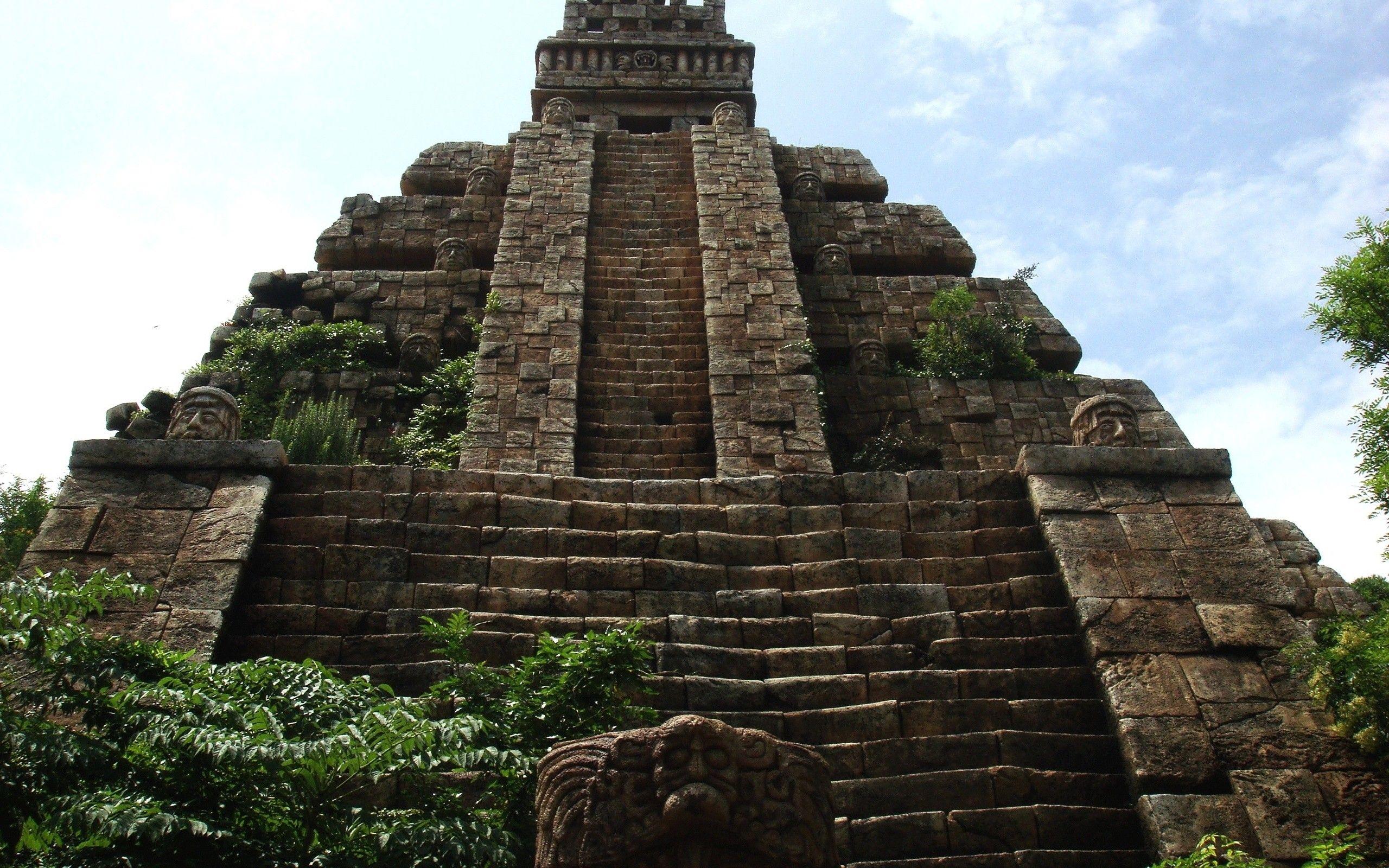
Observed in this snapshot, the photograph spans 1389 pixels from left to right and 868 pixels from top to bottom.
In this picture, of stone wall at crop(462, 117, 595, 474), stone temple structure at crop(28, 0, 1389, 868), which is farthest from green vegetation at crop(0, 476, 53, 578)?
stone wall at crop(462, 117, 595, 474)

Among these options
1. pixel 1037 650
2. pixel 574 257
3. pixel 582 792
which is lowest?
pixel 582 792

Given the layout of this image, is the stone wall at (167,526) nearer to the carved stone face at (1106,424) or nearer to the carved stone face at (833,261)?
the carved stone face at (1106,424)

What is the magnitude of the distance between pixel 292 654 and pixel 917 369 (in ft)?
26.6

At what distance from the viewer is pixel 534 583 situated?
6.70 m

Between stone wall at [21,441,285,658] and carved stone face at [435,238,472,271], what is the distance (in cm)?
648

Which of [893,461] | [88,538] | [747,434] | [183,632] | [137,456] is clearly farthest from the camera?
[893,461]

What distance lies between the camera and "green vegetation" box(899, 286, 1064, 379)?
39.3 feet

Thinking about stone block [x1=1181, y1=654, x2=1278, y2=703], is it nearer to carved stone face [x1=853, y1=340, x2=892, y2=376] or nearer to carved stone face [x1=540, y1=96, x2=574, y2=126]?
carved stone face [x1=853, y1=340, x2=892, y2=376]

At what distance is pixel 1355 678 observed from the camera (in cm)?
560

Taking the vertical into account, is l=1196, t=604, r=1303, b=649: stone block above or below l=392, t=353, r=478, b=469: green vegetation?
below

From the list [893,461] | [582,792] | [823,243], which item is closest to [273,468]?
[582,792]

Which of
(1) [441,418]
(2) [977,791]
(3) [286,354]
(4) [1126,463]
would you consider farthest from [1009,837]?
(3) [286,354]

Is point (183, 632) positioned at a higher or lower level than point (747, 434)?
lower

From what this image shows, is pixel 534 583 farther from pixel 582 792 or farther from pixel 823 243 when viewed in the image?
pixel 823 243
